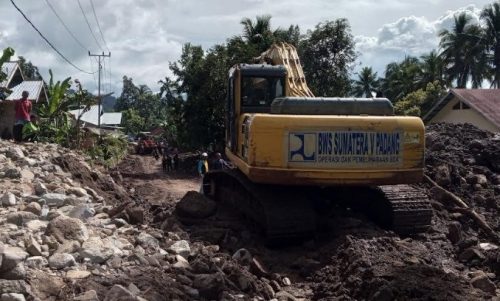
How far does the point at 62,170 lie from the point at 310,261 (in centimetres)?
562

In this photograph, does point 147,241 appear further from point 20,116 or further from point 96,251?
point 20,116

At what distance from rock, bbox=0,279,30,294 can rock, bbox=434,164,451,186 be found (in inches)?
306

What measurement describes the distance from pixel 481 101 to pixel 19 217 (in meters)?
23.4

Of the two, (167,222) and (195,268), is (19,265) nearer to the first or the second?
(195,268)

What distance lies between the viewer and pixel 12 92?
20.8m

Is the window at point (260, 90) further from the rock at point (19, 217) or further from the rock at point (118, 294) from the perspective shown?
the rock at point (118, 294)

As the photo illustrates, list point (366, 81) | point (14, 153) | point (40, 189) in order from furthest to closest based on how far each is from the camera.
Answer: point (366, 81), point (14, 153), point (40, 189)

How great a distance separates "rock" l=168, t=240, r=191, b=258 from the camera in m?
6.86

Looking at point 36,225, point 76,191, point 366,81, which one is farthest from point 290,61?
point 366,81

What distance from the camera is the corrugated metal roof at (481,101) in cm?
2508

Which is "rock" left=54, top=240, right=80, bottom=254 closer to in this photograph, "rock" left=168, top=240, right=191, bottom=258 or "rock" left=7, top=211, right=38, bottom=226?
"rock" left=7, top=211, right=38, bottom=226

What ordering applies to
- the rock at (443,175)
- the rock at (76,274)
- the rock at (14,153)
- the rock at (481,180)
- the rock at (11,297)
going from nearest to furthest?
the rock at (11,297) < the rock at (76,274) < the rock at (14,153) < the rock at (443,175) < the rock at (481,180)

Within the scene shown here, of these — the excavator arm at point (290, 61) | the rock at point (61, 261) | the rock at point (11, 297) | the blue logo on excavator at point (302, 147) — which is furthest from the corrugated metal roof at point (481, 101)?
the rock at point (11, 297)

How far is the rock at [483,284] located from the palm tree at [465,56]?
1501 inches
